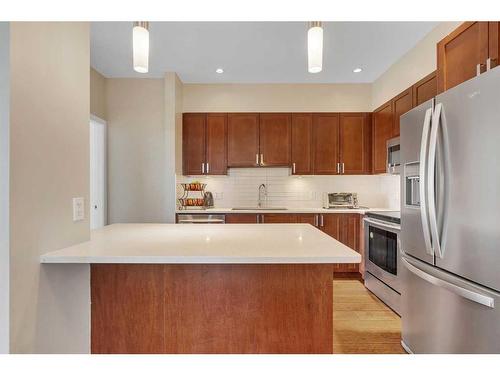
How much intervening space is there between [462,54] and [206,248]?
74.4 inches

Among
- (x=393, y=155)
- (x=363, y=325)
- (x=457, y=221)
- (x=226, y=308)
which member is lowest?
(x=363, y=325)

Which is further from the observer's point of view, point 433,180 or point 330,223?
point 330,223

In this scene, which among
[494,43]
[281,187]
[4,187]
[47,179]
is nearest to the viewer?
[4,187]

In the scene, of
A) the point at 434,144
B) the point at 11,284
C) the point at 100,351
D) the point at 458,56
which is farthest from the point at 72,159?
the point at 458,56

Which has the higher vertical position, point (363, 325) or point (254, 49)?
point (254, 49)

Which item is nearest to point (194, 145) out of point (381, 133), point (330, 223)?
point (330, 223)

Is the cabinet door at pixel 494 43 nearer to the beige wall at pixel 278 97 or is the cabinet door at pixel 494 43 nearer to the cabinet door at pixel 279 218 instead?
the cabinet door at pixel 279 218

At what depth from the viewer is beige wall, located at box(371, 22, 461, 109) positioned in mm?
2727

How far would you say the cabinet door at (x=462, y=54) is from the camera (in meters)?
1.65

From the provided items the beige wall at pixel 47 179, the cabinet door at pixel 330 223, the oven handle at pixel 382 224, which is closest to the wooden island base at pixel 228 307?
the beige wall at pixel 47 179

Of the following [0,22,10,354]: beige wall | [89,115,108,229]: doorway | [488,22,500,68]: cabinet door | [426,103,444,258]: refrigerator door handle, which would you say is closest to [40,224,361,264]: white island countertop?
[0,22,10,354]: beige wall

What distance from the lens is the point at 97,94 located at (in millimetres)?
3844

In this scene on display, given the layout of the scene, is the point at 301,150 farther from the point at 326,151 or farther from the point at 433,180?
the point at 433,180

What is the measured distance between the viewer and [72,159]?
1383mm
